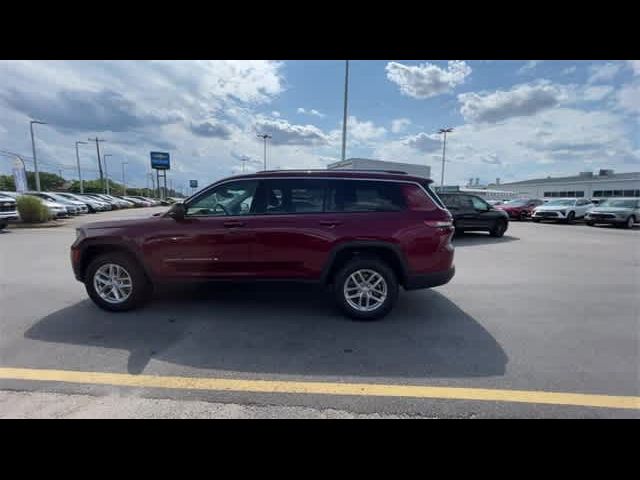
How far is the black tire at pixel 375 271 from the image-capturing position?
3.81 m

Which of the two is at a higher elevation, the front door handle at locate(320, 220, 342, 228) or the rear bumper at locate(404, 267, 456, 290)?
the front door handle at locate(320, 220, 342, 228)

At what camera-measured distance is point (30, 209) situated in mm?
14219

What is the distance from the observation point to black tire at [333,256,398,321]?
12.5ft

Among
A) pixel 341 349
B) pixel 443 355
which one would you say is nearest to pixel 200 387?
pixel 341 349

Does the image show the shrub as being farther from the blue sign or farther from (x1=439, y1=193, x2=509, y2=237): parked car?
the blue sign

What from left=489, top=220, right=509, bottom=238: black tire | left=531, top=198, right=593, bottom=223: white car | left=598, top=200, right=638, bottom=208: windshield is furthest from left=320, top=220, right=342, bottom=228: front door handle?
left=598, top=200, right=638, bottom=208: windshield

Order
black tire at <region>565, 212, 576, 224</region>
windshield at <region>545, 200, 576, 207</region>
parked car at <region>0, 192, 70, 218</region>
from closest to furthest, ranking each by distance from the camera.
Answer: parked car at <region>0, 192, 70, 218</region>, black tire at <region>565, 212, 576, 224</region>, windshield at <region>545, 200, 576, 207</region>

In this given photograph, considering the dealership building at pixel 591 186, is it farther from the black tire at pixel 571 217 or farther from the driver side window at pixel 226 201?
the driver side window at pixel 226 201

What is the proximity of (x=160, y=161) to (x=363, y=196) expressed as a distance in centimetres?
5035

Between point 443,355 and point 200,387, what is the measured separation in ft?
7.54

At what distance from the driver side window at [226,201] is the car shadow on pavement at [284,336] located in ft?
4.30

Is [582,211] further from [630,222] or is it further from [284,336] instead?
[284,336]

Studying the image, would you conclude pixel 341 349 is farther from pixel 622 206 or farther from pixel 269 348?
pixel 622 206

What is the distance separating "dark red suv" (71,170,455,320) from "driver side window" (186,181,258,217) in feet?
0.04
